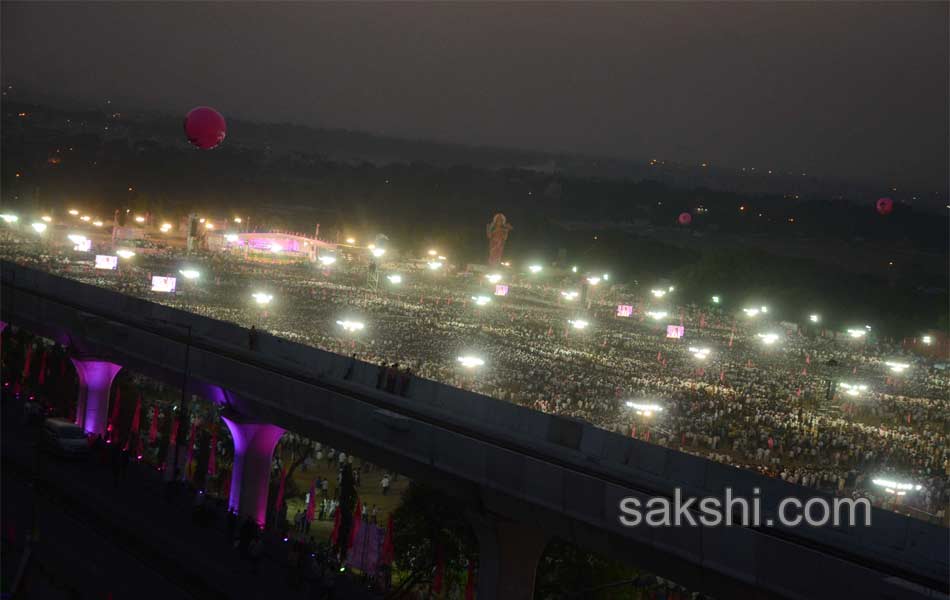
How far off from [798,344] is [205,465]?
38.0m

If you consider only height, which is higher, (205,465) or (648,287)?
(648,287)

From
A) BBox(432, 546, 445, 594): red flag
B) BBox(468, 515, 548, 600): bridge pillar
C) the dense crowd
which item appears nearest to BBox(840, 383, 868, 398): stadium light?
the dense crowd

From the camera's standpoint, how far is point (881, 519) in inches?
A: 461

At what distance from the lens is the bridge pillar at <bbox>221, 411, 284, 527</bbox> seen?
19.6 metres

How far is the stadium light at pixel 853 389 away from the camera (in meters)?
39.1

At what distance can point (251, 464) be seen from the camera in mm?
19828

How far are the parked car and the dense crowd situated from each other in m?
5.95

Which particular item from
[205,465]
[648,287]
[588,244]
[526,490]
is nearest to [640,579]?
[526,490]

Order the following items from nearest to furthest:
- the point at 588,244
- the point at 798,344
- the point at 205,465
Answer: the point at 205,465 < the point at 798,344 < the point at 588,244

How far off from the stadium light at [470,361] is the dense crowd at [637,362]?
0.77ft

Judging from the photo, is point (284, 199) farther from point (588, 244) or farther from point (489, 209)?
point (588, 244)

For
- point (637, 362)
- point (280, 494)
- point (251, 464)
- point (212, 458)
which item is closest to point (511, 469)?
point (251, 464)

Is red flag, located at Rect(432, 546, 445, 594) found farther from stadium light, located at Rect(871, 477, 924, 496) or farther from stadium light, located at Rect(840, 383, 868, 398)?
stadium light, located at Rect(840, 383, 868, 398)

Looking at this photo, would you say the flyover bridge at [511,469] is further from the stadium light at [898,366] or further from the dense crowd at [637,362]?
the stadium light at [898,366]
